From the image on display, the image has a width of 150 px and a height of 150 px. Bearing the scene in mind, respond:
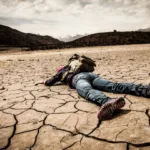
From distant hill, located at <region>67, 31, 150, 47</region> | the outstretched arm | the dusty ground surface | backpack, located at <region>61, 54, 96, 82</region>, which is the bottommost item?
the dusty ground surface

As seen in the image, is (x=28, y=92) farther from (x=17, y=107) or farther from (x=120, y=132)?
(x=120, y=132)

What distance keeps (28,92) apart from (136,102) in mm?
1675

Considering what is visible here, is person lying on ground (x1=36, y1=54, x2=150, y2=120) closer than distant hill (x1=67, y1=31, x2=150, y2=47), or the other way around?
person lying on ground (x1=36, y1=54, x2=150, y2=120)

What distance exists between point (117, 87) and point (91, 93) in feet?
1.49

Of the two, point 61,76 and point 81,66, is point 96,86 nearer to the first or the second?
point 81,66

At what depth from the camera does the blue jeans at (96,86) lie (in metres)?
1.95

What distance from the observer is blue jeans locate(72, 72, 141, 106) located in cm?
195

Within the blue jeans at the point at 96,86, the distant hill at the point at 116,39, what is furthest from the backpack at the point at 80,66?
the distant hill at the point at 116,39

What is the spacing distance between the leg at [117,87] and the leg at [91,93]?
18cm

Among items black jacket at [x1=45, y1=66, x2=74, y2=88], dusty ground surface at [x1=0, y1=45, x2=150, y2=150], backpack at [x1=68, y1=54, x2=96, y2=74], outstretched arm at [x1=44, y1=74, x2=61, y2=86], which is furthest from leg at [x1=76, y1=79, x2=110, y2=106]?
outstretched arm at [x1=44, y1=74, x2=61, y2=86]

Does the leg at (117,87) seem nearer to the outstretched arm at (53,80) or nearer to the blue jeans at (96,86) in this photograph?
the blue jeans at (96,86)

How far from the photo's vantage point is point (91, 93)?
6.64ft

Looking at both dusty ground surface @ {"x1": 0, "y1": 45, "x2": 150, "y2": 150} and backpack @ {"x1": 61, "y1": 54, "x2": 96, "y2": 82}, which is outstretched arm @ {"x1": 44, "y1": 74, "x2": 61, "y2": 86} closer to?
backpack @ {"x1": 61, "y1": 54, "x2": 96, "y2": 82}

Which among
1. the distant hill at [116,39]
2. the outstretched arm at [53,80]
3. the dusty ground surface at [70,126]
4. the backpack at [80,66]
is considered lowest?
the dusty ground surface at [70,126]
